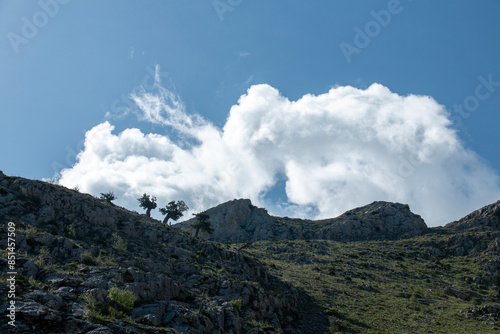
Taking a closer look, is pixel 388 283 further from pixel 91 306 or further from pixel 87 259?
pixel 91 306

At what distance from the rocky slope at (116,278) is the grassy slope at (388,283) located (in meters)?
6.84

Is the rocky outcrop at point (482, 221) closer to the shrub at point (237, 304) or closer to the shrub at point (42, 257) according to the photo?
the shrub at point (237, 304)

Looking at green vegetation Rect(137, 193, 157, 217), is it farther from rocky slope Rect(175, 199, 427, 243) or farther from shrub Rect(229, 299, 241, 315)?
shrub Rect(229, 299, 241, 315)

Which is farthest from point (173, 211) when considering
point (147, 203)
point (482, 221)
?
point (482, 221)

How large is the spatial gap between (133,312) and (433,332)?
98.7 feet

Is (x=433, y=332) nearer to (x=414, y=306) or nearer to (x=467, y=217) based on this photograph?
(x=414, y=306)

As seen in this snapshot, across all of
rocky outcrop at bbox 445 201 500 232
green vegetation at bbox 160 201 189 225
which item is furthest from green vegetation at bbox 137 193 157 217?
rocky outcrop at bbox 445 201 500 232

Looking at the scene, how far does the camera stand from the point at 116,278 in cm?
2291

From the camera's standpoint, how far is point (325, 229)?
10212 centimetres

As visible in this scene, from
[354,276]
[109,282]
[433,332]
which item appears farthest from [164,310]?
[354,276]

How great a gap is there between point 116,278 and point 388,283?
48775mm

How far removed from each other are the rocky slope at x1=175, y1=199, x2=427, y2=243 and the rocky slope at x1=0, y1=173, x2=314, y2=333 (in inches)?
2149

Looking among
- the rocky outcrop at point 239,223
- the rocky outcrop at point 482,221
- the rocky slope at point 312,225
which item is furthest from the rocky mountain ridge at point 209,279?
the rocky outcrop at point 239,223

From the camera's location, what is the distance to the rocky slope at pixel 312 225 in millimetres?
96375
